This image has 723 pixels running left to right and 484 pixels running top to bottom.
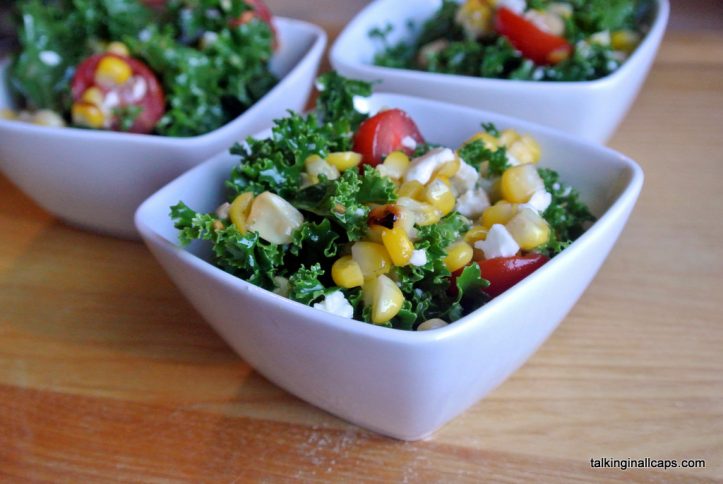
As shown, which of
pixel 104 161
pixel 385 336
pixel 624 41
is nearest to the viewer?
pixel 385 336

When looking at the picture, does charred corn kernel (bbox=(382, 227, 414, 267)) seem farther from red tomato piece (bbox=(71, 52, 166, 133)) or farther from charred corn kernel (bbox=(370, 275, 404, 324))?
red tomato piece (bbox=(71, 52, 166, 133))

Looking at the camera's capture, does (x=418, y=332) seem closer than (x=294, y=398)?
Yes

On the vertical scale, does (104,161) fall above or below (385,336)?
below

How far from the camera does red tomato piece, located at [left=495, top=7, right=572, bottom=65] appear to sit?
142cm

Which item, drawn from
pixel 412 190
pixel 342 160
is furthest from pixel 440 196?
→ pixel 342 160

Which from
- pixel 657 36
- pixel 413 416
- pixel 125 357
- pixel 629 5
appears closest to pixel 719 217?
pixel 657 36

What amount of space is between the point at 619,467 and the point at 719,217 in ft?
1.92

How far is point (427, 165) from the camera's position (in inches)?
40.0

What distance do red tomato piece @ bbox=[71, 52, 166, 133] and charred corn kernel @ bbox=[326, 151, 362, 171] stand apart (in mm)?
456

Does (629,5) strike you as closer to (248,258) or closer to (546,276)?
(546,276)

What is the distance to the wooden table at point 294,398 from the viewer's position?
3.09ft

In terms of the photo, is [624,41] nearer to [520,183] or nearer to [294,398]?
[520,183]

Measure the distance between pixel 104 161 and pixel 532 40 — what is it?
0.79 metres

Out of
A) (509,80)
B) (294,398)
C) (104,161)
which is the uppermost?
(509,80)
